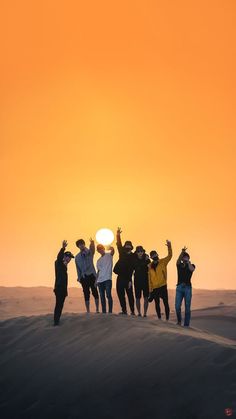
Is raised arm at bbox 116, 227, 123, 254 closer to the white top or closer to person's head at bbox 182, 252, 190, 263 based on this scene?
the white top

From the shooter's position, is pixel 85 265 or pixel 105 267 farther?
pixel 85 265

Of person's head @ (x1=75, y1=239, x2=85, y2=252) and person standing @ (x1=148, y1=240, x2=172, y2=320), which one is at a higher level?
person's head @ (x1=75, y1=239, x2=85, y2=252)

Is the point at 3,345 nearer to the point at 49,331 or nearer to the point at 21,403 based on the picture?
the point at 49,331

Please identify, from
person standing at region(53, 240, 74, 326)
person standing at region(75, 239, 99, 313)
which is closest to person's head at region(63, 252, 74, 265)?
person standing at region(53, 240, 74, 326)

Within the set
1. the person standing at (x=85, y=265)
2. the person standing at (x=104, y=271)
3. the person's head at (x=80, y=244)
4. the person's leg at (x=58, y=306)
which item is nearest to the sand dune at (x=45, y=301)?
the person standing at (x=85, y=265)

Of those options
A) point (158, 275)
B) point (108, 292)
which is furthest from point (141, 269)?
point (108, 292)

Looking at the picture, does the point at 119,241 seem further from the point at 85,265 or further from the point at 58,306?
the point at 58,306

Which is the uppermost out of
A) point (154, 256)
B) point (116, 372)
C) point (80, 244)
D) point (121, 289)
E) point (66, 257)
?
point (80, 244)

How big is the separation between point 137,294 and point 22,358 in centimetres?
377

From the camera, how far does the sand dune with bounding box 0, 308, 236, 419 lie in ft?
42.2

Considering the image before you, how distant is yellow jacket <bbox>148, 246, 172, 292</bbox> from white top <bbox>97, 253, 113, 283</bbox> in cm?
105

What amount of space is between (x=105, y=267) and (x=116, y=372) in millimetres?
4674

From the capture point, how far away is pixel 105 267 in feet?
61.8

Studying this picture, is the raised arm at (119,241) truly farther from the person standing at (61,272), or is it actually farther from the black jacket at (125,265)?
the person standing at (61,272)
